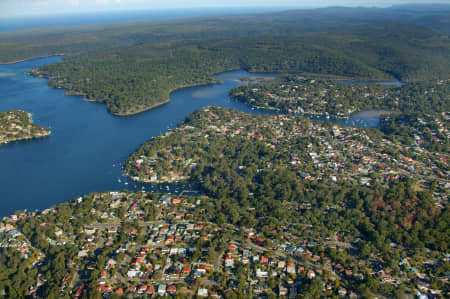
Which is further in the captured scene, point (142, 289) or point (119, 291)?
point (142, 289)

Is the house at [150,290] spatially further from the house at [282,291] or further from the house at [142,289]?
the house at [282,291]

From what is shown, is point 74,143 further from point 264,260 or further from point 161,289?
point 264,260

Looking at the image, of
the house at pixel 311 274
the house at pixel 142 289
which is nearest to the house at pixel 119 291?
the house at pixel 142 289

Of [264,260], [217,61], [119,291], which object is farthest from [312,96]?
[119,291]

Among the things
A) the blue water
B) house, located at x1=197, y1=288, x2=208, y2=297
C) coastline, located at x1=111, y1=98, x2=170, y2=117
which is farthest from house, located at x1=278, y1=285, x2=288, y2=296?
coastline, located at x1=111, y1=98, x2=170, y2=117

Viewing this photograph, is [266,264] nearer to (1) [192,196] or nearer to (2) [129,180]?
(1) [192,196]

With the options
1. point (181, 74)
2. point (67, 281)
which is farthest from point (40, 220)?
point (181, 74)
